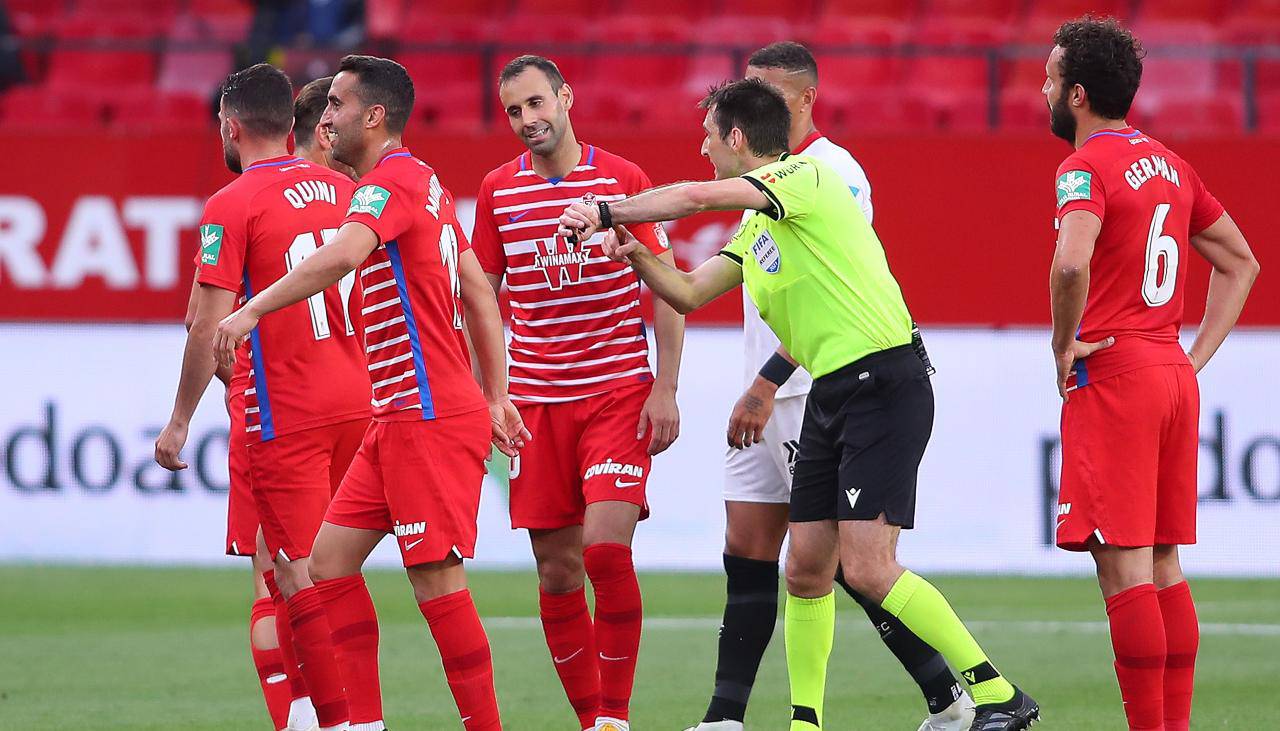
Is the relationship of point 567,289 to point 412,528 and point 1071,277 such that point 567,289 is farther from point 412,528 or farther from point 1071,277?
point 1071,277

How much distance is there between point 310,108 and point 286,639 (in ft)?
6.74

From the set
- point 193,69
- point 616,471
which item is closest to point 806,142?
point 616,471

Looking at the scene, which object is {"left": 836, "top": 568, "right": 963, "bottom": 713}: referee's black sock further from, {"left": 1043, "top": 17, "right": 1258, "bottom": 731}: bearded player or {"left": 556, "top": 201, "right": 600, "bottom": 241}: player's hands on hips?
{"left": 556, "top": 201, "right": 600, "bottom": 241}: player's hands on hips

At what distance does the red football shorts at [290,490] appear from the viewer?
6.07 m

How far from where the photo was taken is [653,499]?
39.5 feet

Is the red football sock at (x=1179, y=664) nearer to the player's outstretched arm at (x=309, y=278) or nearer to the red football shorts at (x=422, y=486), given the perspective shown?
the red football shorts at (x=422, y=486)

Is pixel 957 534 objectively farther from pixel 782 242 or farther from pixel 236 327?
pixel 236 327

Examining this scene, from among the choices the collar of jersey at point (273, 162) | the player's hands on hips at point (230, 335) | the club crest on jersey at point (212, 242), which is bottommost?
the player's hands on hips at point (230, 335)

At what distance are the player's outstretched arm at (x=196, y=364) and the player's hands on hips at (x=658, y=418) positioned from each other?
1.50 meters

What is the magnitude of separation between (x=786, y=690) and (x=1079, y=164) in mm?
3170

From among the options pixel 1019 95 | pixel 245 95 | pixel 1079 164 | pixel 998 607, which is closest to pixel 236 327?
pixel 245 95

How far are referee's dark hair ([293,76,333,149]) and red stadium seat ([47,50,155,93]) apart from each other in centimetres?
929

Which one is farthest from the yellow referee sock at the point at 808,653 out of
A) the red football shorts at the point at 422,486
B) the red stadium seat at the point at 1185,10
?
the red stadium seat at the point at 1185,10

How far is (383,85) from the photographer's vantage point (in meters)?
5.73
